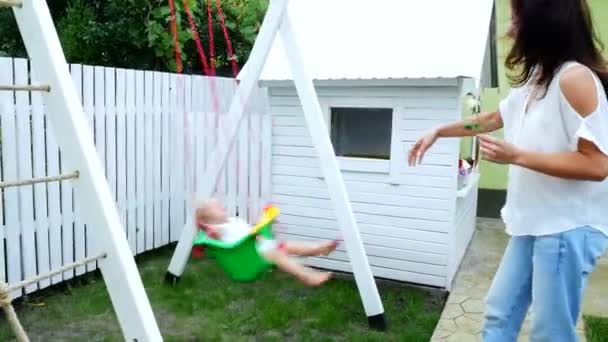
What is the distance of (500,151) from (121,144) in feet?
11.7

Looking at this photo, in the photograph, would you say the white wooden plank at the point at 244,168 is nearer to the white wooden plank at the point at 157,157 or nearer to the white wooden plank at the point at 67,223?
the white wooden plank at the point at 157,157

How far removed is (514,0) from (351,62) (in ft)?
9.11

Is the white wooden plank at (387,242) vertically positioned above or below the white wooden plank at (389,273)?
above

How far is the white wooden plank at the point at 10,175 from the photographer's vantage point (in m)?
3.38

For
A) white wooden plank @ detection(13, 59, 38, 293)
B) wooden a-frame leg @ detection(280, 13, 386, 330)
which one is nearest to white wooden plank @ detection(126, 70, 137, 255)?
white wooden plank @ detection(13, 59, 38, 293)

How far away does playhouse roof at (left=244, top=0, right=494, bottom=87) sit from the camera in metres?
4.09

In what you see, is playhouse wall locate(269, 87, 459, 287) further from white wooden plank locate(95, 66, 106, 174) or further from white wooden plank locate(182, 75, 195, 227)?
white wooden plank locate(95, 66, 106, 174)

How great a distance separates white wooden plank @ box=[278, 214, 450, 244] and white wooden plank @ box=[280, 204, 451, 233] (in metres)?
0.03

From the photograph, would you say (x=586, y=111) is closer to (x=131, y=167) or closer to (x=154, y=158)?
(x=131, y=167)

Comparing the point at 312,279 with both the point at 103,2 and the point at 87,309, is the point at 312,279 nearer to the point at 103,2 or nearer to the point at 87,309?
the point at 87,309

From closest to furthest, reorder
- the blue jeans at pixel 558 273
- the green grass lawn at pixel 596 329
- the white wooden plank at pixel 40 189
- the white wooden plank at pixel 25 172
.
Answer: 1. the blue jeans at pixel 558 273
2. the green grass lawn at pixel 596 329
3. the white wooden plank at pixel 25 172
4. the white wooden plank at pixel 40 189

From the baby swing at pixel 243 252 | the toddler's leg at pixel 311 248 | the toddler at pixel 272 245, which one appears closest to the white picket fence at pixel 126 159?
the toddler at pixel 272 245

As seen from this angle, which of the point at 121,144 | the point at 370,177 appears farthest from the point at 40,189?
the point at 370,177

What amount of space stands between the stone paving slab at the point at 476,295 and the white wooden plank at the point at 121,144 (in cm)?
268
